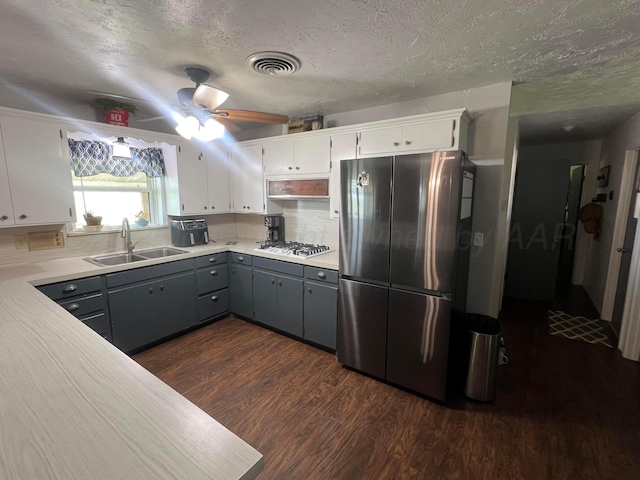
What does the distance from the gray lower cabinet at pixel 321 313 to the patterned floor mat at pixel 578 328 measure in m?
2.53

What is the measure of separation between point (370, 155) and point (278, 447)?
7.46ft

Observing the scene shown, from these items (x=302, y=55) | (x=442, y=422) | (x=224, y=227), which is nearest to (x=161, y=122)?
(x=224, y=227)

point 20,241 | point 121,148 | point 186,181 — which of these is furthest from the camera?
point 186,181

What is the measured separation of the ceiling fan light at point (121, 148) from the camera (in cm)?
293

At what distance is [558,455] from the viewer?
178cm

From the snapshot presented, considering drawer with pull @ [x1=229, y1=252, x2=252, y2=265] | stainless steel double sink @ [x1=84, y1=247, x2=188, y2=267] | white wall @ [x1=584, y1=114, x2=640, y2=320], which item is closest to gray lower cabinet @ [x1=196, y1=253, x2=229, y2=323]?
drawer with pull @ [x1=229, y1=252, x2=252, y2=265]

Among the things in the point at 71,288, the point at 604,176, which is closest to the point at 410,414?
the point at 71,288

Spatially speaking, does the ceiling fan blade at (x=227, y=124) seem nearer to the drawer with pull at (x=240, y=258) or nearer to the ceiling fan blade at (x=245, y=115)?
the ceiling fan blade at (x=245, y=115)

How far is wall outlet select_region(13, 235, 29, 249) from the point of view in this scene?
2.57 meters

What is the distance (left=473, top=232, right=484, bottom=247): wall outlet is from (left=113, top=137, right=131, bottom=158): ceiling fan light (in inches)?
133

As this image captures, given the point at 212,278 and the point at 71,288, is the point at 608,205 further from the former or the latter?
the point at 71,288

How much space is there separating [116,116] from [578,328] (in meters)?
5.34

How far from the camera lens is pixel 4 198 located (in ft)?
7.54

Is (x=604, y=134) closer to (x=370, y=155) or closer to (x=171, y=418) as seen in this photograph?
(x=370, y=155)
